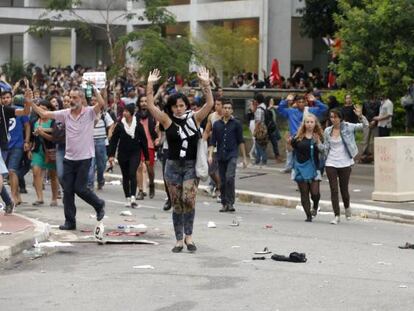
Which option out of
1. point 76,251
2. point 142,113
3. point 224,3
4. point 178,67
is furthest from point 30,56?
point 76,251

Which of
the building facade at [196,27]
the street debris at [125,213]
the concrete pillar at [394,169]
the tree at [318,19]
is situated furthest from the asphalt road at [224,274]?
the building facade at [196,27]

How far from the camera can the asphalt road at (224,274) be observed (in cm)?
917

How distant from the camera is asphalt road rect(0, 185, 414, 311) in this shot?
9.17 m

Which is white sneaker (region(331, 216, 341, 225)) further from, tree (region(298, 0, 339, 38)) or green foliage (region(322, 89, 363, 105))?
tree (region(298, 0, 339, 38))

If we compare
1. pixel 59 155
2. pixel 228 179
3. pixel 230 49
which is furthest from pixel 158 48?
pixel 59 155

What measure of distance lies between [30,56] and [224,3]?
17.5 meters

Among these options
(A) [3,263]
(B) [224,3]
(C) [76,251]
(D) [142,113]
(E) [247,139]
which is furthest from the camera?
(B) [224,3]

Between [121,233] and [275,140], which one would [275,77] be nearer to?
[275,140]

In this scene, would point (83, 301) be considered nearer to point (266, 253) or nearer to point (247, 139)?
point (266, 253)

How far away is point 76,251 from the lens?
12398 mm

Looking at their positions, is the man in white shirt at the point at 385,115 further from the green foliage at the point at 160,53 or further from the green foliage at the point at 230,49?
the green foliage at the point at 230,49

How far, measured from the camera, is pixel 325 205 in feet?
62.3

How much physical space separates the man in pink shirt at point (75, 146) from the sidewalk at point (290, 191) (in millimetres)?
5717

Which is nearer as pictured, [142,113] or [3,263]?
[3,263]
